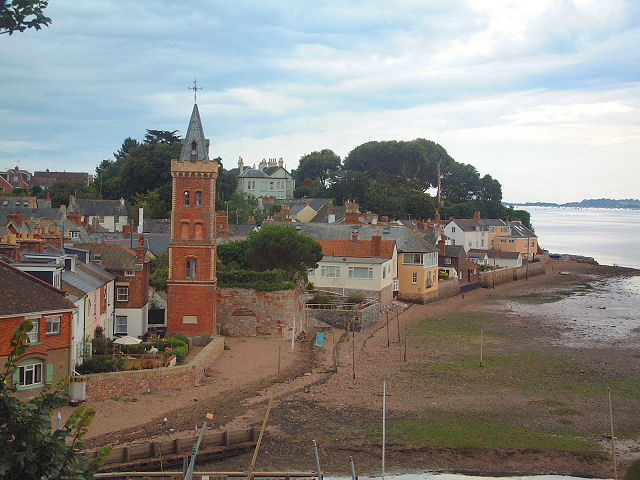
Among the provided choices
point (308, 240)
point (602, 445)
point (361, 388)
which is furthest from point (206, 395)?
point (308, 240)

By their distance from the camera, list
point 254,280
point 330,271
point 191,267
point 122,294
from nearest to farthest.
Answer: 1. point 122,294
2. point 191,267
3. point 254,280
4. point 330,271

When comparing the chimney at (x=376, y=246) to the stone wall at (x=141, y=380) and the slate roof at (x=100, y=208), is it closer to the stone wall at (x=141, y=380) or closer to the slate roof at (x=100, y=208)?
the stone wall at (x=141, y=380)

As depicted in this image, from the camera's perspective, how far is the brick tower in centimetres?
3744

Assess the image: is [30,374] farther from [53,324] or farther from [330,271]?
[330,271]

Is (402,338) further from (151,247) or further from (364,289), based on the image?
(151,247)

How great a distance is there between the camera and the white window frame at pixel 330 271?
54844 millimetres

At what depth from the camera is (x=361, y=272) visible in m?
54.0

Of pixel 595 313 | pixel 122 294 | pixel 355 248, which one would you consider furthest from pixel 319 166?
pixel 122 294

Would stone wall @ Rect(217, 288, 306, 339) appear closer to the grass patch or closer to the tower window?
the tower window

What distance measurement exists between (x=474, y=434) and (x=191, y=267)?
1932 cm

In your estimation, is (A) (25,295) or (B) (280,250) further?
(B) (280,250)

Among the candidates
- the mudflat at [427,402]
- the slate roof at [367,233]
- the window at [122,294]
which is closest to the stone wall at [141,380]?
the mudflat at [427,402]

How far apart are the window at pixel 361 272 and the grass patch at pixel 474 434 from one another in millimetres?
27099

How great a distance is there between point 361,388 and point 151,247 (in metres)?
27.5
